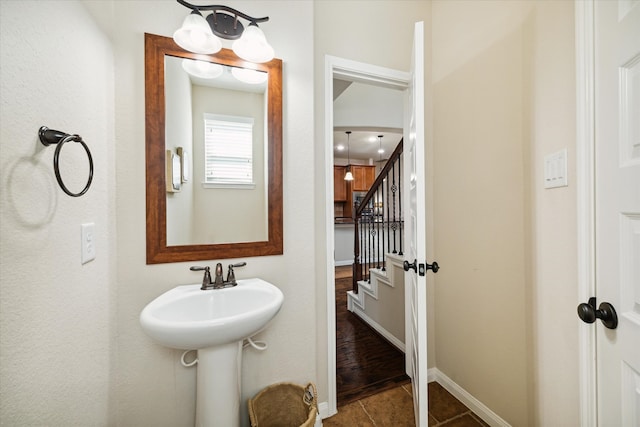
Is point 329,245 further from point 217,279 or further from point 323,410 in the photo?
point 323,410

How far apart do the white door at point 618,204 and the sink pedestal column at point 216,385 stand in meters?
1.27

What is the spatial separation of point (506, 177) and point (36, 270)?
1886mm

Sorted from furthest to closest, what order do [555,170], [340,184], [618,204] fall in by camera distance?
[340,184]
[555,170]
[618,204]

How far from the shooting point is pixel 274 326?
132 centimetres

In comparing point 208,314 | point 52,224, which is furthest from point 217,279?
point 52,224

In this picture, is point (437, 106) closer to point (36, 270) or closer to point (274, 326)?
point (274, 326)

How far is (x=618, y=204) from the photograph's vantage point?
0.70 metres

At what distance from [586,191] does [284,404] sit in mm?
1576

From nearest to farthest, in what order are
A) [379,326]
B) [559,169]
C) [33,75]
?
[33,75] → [559,169] → [379,326]

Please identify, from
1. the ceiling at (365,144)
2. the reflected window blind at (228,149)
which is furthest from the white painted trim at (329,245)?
the ceiling at (365,144)

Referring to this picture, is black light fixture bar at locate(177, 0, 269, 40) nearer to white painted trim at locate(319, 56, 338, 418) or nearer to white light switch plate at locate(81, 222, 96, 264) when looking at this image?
white painted trim at locate(319, 56, 338, 418)

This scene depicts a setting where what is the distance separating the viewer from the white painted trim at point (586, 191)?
0.78 meters

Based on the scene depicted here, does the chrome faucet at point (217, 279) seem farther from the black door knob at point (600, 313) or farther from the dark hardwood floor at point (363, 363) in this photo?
the black door knob at point (600, 313)

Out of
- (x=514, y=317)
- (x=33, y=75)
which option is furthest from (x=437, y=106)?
(x=33, y=75)
